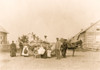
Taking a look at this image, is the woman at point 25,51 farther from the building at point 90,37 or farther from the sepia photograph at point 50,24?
the building at point 90,37

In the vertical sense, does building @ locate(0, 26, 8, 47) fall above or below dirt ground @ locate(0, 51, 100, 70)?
above

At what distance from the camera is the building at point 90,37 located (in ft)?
16.2

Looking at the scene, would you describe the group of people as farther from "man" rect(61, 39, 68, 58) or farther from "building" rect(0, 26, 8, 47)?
"building" rect(0, 26, 8, 47)

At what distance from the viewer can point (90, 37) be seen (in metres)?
5.06

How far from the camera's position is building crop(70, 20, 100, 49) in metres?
4.93

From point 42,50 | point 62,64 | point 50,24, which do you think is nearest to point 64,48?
point 42,50

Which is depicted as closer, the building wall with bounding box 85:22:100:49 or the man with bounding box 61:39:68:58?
the building wall with bounding box 85:22:100:49

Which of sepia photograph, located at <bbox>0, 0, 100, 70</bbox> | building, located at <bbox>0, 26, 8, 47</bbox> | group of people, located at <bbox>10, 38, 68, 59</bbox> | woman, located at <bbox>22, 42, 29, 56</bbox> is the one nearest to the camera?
sepia photograph, located at <bbox>0, 0, 100, 70</bbox>

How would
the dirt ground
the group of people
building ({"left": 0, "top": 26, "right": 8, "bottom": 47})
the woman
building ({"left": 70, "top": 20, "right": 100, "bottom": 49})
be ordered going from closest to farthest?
1. the dirt ground
2. building ({"left": 0, "top": 26, "right": 8, "bottom": 47})
3. building ({"left": 70, "top": 20, "right": 100, "bottom": 49})
4. the group of people
5. the woman

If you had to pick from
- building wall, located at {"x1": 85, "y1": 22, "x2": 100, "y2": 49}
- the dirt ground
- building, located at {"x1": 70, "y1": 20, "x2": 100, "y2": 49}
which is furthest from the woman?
building wall, located at {"x1": 85, "y1": 22, "x2": 100, "y2": 49}

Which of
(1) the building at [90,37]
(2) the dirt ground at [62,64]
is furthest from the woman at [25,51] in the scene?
(1) the building at [90,37]

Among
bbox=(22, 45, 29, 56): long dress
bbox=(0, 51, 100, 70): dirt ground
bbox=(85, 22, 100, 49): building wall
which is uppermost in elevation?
bbox=(85, 22, 100, 49): building wall

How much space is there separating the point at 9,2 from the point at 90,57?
181 centimetres

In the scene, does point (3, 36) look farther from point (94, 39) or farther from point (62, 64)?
point (94, 39)
